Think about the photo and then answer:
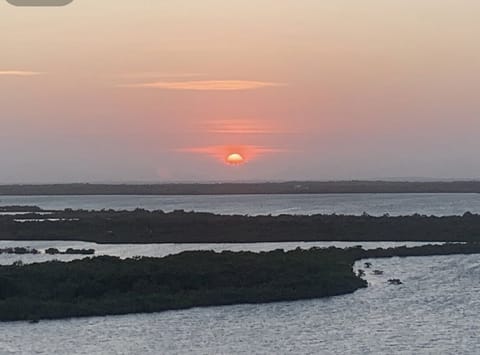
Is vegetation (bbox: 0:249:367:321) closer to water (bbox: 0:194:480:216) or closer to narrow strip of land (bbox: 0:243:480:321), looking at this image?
narrow strip of land (bbox: 0:243:480:321)

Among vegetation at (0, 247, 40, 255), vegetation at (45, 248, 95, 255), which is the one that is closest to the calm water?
vegetation at (45, 248, 95, 255)

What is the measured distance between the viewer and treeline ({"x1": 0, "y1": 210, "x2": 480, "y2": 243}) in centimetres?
6009

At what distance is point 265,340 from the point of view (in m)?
26.0

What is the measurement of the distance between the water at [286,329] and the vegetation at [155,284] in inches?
27.8

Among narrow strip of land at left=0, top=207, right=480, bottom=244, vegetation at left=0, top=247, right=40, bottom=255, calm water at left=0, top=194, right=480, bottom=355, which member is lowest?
calm water at left=0, top=194, right=480, bottom=355

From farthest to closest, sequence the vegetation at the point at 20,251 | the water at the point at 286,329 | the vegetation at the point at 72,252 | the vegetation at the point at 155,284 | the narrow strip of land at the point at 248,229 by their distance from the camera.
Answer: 1. the narrow strip of land at the point at 248,229
2. the vegetation at the point at 20,251
3. the vegetation at the point at 72,252
4. the vegetation at the point at 155,284
5. the water at the point at 286,329

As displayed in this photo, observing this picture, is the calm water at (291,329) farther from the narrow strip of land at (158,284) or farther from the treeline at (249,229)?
the treeline at (249,229)

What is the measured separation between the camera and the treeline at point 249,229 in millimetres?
60094

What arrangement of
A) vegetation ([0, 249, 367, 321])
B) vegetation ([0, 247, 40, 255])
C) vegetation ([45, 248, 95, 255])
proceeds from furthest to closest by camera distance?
vegetation ([0, 247, 40, 255])
vegetation ([45, 248, 95, 255])
vegetation ([0, 249, 367, 321])

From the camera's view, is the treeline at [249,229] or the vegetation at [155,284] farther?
the treeline at [249,229]

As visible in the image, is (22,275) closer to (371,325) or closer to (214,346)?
(214,346)

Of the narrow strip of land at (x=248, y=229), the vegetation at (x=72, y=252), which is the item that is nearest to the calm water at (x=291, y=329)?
the vegetation at (x=72, y=252)

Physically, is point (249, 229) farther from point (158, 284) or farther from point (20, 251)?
point (158, 284)

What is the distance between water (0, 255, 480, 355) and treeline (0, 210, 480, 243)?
2633cm
